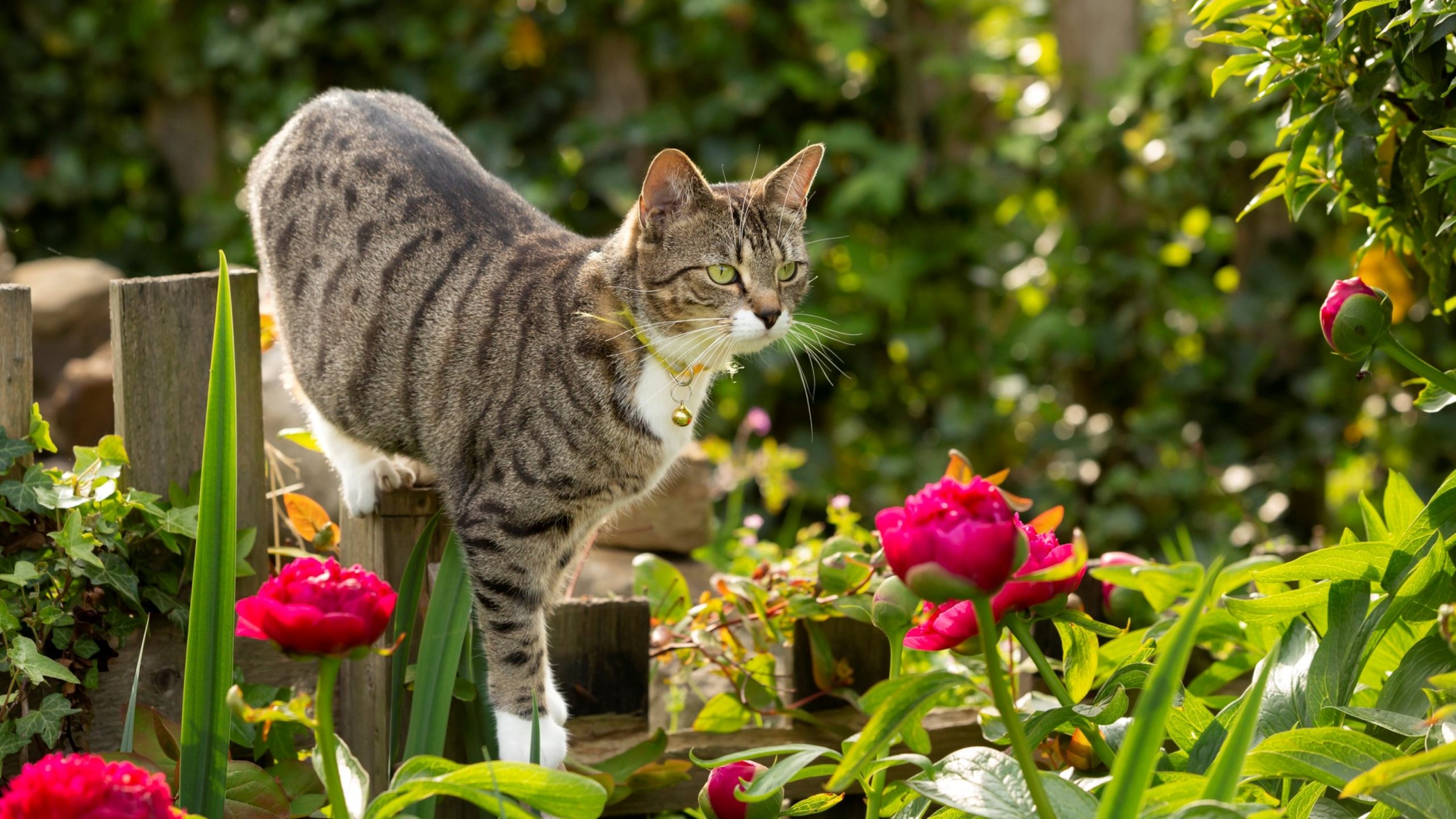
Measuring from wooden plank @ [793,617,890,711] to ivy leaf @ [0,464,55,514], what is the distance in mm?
995

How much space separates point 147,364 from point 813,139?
2.81 metres

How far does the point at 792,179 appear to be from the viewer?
1.96 meters

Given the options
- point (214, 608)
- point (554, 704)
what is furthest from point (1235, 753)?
point (554, 704)

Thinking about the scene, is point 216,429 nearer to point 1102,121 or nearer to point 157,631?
point 157,631

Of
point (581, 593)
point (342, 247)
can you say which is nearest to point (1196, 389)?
point (581, 593)

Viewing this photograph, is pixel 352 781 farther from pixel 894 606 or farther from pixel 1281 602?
pixel 1281 602

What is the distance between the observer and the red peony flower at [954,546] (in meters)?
0.90

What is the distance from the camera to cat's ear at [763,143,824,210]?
1.96 metres

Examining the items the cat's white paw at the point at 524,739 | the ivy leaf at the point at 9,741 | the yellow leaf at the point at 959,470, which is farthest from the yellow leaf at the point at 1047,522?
the ivy leaf at the point at 9,741

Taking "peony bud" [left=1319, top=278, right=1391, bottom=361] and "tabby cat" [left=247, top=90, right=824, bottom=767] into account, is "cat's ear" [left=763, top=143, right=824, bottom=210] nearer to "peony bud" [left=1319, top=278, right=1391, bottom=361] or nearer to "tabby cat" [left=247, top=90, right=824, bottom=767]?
"tabby cat" [left=247, top=90, right=824, bottom=767]

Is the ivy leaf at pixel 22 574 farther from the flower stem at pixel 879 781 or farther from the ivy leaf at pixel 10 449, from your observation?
the flower stem at pixel 879 781

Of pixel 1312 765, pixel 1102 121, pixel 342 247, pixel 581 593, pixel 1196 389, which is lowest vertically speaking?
pixel 581 593

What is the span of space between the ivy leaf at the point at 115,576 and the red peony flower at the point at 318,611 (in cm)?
59

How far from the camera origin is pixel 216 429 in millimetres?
1216
